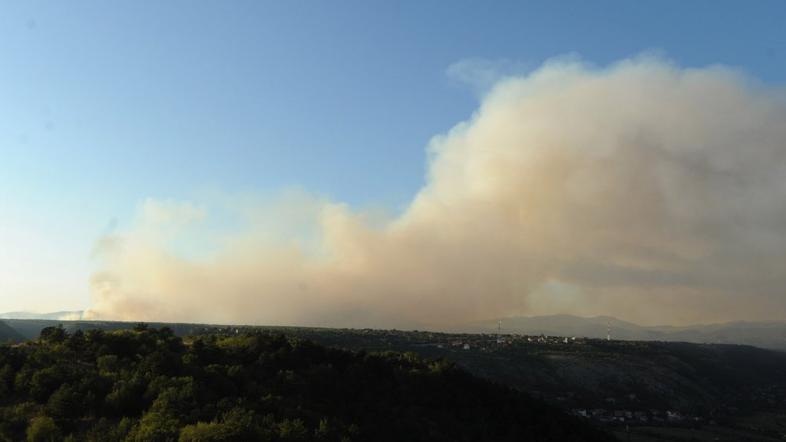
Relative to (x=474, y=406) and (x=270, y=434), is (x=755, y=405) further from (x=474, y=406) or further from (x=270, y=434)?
(x=270, y=434)

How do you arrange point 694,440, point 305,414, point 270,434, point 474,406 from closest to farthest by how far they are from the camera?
1. point 270,434
2. point 305,414
3. point 474,406
4. point 694,440

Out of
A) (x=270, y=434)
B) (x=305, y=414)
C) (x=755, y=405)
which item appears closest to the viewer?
(x=270, y=434)

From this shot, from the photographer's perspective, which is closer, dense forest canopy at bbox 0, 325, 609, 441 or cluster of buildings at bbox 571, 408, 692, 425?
dense forest canopy at bbox 0, 325, 609, 441

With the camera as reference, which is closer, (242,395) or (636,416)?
(242,395)

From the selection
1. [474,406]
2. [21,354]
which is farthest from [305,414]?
[21,354]

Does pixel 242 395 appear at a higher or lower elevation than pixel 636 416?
higher

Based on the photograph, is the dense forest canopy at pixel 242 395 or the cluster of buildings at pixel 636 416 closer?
the dense forest canopy at pixel 242 395

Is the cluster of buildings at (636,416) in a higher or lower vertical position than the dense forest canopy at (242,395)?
lower

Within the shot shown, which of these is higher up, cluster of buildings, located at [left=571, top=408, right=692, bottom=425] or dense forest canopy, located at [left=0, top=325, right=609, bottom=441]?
dense forest canopy, located at [left=0, top=325, right=609, bottom=441]
